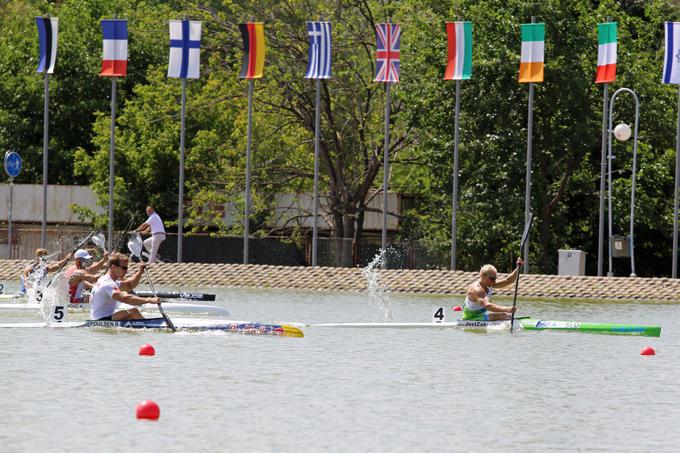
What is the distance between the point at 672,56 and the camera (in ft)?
143

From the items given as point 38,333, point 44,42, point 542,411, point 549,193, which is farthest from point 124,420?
point 549,193

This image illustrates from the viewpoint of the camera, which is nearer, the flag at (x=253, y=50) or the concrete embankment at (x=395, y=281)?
the concrete embankment at (x=395, y=281)

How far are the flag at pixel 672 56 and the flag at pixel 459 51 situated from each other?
5706 millimetres

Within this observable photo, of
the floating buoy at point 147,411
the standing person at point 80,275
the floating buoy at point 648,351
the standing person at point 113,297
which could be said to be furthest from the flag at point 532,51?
the floating buoy at point 147,411

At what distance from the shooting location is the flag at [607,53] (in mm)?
43750

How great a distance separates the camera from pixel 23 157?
2552 inches

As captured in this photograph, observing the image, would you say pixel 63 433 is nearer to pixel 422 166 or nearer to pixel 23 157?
pixel 422 166

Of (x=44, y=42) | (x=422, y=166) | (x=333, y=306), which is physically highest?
(x=44, y=42)

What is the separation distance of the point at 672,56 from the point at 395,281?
1037 centimetres

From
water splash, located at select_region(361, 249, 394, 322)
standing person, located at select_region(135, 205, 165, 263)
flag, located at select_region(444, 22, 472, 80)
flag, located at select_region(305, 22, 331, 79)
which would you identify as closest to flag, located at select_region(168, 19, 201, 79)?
flag, located at select_region(305, 22, 331, 79)

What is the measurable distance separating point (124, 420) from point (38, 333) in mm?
11016

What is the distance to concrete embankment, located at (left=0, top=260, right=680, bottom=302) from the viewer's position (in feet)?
135

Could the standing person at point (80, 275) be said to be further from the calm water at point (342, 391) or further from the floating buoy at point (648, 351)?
the floating buoy at point (648, 351)

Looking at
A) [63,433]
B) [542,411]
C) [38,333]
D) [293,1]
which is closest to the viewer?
[63,433]
